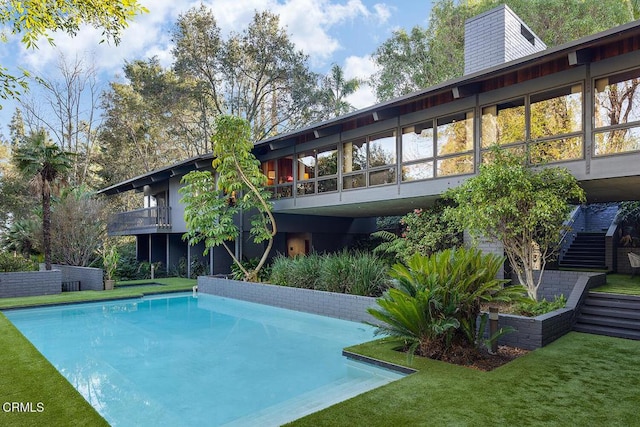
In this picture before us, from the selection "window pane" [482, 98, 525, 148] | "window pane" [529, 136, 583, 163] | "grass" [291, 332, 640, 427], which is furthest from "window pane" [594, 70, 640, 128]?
"grass" [291, 332, 640, 427]

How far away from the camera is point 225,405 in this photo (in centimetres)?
499

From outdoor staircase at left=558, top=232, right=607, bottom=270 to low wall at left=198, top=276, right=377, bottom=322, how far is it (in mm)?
7127

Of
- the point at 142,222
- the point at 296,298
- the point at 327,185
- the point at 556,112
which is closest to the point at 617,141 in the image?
the point at 556,112

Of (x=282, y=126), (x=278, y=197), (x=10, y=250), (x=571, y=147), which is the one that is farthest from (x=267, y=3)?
(x=571, y=147)

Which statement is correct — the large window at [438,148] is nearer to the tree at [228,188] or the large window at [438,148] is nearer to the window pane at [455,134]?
the window pane at [455,134]

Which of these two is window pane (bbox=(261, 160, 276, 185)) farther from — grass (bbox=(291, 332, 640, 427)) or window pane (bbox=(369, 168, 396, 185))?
grass (bbox=(291, 332, 640, 427))

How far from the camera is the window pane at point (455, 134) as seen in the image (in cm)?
999

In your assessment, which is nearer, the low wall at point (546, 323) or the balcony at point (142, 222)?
the low wall at point (546, 323)

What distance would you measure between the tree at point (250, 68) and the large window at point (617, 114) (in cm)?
1887

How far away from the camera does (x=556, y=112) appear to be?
866 centimetres

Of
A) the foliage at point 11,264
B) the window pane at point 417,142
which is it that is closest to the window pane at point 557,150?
the window pane at point 417,142

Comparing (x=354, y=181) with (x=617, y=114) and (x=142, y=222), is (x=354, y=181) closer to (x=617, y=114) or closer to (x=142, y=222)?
(x=617, y=114)

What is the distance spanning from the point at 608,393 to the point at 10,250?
23.8 metres

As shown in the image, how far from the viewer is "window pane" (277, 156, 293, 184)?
15648 mm
